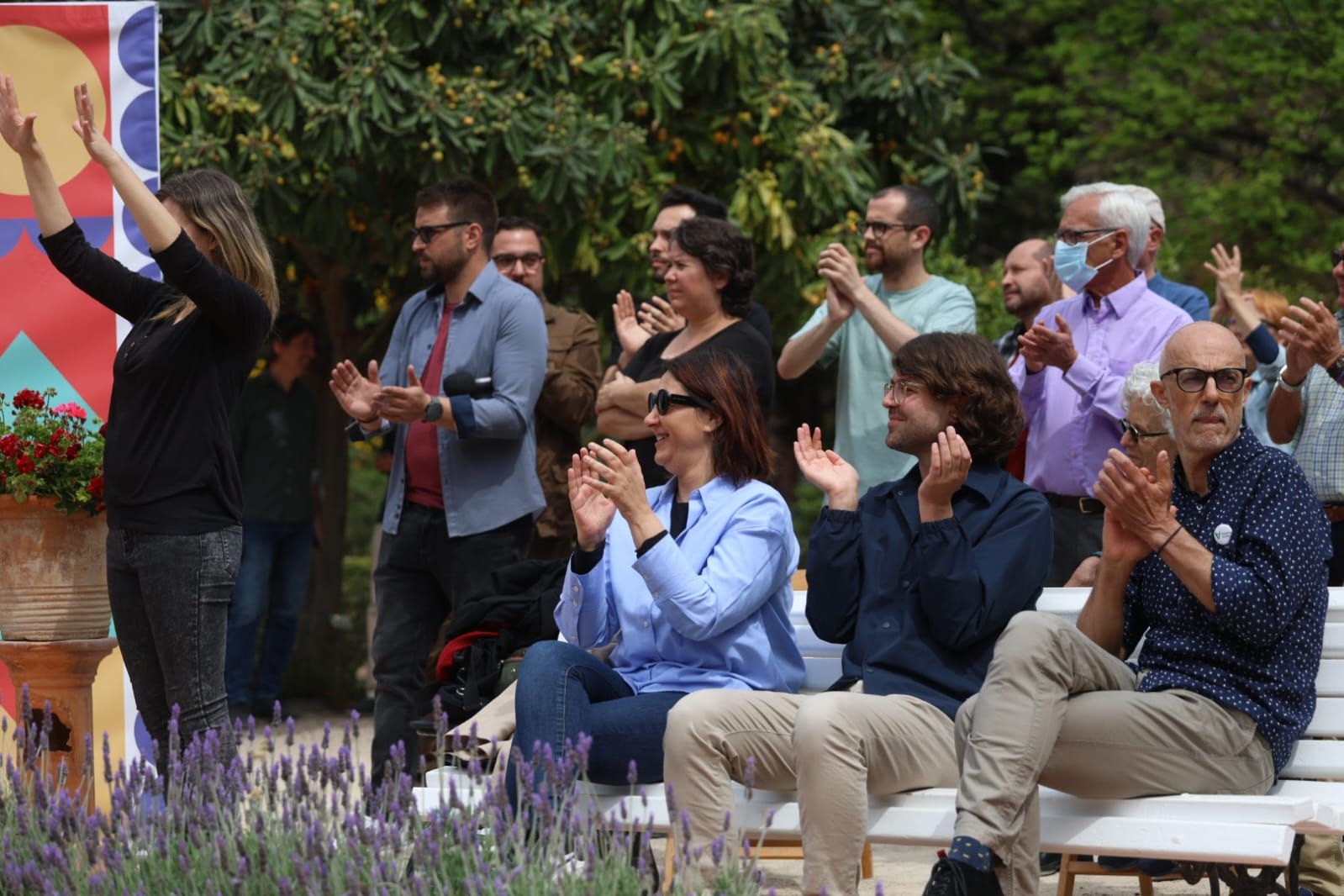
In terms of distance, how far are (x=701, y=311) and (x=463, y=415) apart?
2.93 ft

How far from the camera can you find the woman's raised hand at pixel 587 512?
478 cm

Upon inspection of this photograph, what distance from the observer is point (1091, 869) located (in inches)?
206

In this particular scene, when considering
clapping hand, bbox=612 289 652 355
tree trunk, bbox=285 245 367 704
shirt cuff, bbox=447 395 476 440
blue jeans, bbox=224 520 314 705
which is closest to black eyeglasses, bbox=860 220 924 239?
clapping hand, bbox=612 289 652 355

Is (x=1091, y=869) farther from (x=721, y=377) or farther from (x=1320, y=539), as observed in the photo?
(x=721, y=377)

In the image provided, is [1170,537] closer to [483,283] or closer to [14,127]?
[483,283]

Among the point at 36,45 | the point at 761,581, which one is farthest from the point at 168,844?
the point at 36,45

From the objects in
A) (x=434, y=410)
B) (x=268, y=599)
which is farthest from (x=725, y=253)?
(x=268, y=599)

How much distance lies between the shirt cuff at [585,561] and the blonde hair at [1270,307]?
11.9ft

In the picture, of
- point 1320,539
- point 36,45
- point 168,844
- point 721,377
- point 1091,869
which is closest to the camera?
point 168,844

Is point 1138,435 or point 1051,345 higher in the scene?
point 1051,345

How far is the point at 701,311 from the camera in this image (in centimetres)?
620

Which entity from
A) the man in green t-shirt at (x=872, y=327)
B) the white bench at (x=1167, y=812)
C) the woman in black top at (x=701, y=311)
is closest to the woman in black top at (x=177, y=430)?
the white bench at (x=1167, y=812)

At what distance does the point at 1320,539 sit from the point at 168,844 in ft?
8.78

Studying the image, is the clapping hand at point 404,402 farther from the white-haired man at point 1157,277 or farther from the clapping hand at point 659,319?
the white-haired man at point 1157,277
